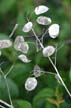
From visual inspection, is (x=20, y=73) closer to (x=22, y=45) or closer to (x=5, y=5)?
(x=22, y=45)

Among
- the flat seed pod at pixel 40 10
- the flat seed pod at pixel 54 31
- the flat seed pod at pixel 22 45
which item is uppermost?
the flat seed pod at pixel 40 10

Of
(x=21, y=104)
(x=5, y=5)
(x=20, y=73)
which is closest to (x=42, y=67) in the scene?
(x=20, y=73)

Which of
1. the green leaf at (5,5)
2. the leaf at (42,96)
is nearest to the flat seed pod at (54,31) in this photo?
the leaf at (42,96)

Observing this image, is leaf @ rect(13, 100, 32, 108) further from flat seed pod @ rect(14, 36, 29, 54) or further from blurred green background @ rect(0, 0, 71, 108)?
flat seed pod @ rect(14, 36, 29, 54)

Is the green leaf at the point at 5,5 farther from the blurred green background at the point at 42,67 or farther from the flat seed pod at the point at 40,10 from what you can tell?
the flat seed pod at the point at 40,10

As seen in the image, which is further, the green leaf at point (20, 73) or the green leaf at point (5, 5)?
the green leaf at point (5, 5)

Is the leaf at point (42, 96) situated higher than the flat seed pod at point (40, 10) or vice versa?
the flat seed pod at point (40, 10)

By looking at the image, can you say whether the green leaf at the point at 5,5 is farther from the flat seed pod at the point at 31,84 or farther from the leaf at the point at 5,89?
the flat seed pod at the point at 31,84

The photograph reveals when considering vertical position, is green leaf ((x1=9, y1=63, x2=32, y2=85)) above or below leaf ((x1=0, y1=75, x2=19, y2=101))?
below

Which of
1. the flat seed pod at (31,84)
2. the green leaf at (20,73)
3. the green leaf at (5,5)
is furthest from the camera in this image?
the green leaf at (5,5)

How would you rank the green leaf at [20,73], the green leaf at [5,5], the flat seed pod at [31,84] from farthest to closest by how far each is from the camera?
the green leaf at [5,5] → the green leaf at [20,73] → the flat seed pod at [31,84]

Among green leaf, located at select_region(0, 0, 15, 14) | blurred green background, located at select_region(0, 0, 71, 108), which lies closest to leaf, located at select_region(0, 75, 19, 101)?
blurred green background, located at select_region(0, 0, 71, 108)
